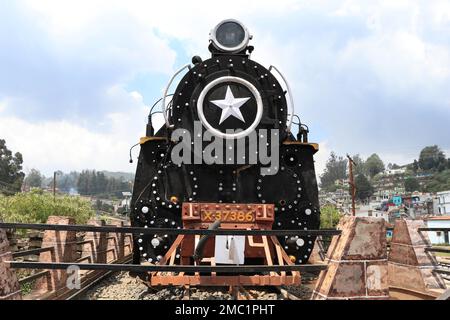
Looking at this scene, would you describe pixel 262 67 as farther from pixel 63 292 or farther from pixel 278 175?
pixel 63 292

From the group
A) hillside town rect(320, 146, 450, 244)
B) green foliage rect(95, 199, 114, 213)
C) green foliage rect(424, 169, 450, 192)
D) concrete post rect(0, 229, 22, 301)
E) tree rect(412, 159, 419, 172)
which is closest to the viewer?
concrete post rect(0, 229, 22, 301)

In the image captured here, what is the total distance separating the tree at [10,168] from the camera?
57.8m

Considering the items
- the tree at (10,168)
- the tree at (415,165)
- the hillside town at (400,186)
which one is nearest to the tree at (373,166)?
the hillside town at (400,186)

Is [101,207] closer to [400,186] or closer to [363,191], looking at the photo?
[363,191]

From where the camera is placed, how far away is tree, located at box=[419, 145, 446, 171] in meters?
122

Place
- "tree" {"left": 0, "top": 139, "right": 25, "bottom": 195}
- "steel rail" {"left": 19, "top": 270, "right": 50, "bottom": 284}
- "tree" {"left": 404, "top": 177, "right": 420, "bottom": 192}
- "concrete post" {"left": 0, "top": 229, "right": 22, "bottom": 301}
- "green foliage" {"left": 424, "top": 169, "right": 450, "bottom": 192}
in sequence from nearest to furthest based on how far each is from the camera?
"concrete post" {"left": 0, "top": 229, "right": 22, "bottom": 301}, "steel rail" {"left": 19, "top": 270, "right": 50, "bottom": 284}, "tree" {"left": 0, "top": 139, "right": 25, "bottom": 195}, "green foliage" {"left": 424, "top": 169, "right": 450, "bottom": 192}, "tree" {"left": 404, "top": 177, "right": 420, "bottom": 192}

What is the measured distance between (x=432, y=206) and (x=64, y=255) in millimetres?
70952

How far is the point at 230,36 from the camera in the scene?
729 centimetres

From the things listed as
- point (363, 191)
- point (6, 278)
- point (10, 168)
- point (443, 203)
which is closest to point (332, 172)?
point (363, 191)

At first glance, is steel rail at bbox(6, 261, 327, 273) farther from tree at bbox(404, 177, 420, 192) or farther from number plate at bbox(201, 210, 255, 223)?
tree at bbox(404, 177, 420, 192)

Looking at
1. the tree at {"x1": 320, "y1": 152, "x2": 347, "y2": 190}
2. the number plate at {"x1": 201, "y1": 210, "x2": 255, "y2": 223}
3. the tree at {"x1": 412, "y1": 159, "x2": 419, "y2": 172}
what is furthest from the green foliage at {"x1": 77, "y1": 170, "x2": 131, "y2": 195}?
the number plate at {"x1": 201, "y1": 210, "x2": 255, "y2": 223}

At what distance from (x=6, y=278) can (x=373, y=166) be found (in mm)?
147250

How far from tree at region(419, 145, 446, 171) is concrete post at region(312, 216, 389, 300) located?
133 meters
